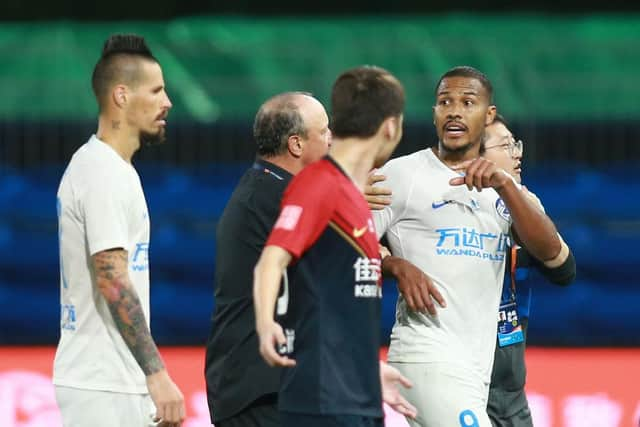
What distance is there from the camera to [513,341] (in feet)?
19.9

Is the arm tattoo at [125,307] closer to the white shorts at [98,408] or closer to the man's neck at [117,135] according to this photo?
the white shorts at [98,408]

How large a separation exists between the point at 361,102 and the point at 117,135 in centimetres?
101

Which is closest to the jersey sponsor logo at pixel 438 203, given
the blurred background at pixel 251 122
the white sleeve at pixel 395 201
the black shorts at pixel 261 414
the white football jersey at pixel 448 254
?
the white football jersey at pixel 448 254

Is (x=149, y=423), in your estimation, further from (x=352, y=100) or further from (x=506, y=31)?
(x=506, y=31)

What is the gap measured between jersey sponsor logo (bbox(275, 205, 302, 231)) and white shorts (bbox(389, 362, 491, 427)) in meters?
1.49

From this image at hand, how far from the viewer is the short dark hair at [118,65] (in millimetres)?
4867

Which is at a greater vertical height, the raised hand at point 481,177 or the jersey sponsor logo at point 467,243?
the raised hand at point 481,177

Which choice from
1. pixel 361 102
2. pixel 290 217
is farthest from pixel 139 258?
pixel 361 102

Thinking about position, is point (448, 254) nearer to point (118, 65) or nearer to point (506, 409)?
point (506, 409)

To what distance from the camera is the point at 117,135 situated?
15.9 ft

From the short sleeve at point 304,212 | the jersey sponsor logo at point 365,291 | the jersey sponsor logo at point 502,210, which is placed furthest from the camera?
the jersey sponsor logo at point 502,210

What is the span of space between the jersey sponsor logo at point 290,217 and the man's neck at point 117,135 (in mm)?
879

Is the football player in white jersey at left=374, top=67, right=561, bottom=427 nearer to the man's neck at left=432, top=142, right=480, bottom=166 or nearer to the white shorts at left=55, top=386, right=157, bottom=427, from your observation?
the man's neck at left=432, top=142, right=480, bottom=166

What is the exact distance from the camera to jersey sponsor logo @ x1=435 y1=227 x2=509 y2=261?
5.57m
